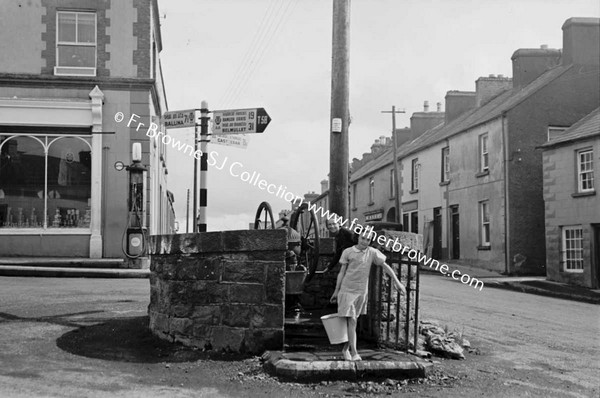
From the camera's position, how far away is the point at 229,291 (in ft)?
23.4

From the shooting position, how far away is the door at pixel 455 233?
92.3 feet

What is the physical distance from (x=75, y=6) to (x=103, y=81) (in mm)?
2138

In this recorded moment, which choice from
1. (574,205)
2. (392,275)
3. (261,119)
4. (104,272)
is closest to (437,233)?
(574,205)

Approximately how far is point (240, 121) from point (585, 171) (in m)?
14.4

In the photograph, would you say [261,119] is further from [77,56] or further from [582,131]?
[582,131]

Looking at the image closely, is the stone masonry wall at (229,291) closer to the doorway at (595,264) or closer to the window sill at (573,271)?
the doorway at (595,264)

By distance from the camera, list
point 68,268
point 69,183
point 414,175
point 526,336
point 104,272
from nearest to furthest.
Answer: point 526,336 < point 104,272 < point 68,268 < point 69,183 < point 414,175

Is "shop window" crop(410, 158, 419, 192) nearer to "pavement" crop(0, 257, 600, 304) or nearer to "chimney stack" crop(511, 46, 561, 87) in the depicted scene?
"chimney stack" crop(511, 46, 561, 87)

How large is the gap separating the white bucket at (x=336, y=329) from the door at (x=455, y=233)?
874 inches

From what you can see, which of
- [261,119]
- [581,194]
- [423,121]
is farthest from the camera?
[423,121]

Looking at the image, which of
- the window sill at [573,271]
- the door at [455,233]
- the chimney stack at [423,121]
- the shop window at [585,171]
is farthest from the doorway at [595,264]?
the chimney stack at [423,121]

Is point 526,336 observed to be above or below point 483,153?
below

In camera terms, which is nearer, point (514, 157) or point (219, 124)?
point (219, 124)

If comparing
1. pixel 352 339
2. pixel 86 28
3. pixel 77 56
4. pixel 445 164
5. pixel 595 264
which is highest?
pixel 86 28
